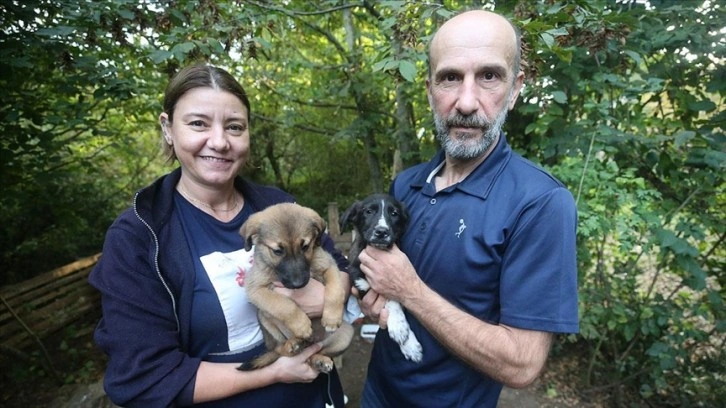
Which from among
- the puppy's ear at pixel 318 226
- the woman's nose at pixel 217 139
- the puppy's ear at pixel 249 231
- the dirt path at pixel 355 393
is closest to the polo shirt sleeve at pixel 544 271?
the puppy's ear at pixel 318 226

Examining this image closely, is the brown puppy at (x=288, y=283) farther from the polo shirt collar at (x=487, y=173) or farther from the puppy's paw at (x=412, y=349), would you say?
the polo shirt collar at (x=487, y=173)

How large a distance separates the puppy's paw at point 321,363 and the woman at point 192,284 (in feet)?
0.18

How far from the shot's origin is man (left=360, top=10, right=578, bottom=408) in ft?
5.67

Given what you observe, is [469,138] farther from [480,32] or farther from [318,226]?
[318,226]

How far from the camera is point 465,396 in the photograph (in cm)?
205

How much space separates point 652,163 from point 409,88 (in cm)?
305

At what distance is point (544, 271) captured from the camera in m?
1.72

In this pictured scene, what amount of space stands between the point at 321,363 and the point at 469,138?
157 cm

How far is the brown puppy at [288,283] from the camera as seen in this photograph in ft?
7.14

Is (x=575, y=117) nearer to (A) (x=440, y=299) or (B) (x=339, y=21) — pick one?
(A) (x=440, y=299)

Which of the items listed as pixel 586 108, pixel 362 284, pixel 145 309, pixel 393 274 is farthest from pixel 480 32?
pixel 586 108

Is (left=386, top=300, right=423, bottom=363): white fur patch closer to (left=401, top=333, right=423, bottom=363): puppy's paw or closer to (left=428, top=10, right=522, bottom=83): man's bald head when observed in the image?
(left=401, top=333, right=423, bottom=363): puppy's paw

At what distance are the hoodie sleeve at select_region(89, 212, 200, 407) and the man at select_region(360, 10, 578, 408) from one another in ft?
3.63

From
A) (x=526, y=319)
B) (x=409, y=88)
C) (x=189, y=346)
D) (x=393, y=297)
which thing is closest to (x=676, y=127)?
(x=409, y=88)
